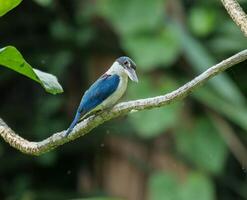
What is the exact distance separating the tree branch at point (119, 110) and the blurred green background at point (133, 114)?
2846mm

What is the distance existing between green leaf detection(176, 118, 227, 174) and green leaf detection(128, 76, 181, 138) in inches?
6.5

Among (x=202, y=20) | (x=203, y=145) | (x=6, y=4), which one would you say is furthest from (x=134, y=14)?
(x=6, y=4)

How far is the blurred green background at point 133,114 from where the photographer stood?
17.8ft

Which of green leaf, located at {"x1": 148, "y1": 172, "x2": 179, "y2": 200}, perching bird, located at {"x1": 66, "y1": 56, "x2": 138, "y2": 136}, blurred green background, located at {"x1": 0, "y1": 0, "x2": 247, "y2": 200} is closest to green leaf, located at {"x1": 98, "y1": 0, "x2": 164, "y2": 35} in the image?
blurred green background, located at {"x1": 0, "y1": 0, "x2": 247, "y2": 200}

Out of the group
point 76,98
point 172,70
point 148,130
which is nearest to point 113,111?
point 148,130

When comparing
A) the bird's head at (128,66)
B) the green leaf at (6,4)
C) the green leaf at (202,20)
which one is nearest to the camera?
the green leaf at (6,4)

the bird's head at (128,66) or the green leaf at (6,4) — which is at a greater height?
the green leaf at (6,4)

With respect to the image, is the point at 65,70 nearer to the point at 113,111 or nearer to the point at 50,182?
the point at 50,182

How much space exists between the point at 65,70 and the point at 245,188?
1650mm

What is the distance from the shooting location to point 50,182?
629 cm

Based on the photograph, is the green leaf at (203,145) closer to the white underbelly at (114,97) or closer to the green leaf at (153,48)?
the green leaf at (153,48)

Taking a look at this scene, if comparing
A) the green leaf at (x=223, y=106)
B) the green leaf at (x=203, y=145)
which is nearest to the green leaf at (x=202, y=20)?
the green leaf at (x=223, y=106)

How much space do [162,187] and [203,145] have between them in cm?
41

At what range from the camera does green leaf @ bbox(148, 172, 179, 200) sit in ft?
17.7
